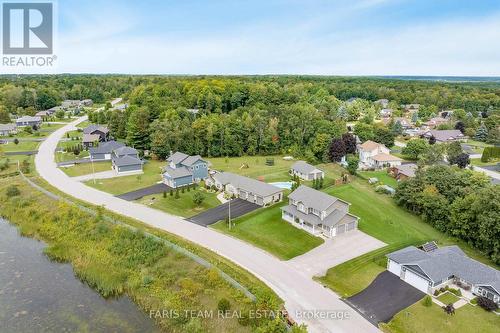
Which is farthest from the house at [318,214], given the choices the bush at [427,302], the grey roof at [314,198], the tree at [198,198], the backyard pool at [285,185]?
the bush at [427,302]

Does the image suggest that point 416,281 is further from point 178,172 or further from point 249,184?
point 178,172

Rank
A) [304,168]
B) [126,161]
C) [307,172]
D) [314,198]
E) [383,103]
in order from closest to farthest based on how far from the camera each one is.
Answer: [314,198], [307,172], [304,168], [126,161], [383,103]

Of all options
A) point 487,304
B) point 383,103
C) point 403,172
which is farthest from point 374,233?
point 383,103

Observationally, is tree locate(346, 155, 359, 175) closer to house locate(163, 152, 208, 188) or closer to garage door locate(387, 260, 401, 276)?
house locate(163, 152, 208, 188)

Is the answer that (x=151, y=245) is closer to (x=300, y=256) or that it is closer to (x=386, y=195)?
(x=300, y=256)

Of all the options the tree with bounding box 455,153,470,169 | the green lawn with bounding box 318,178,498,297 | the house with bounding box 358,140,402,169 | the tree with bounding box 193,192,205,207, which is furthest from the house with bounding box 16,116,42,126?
the tree with bounding box 455,153,470,169

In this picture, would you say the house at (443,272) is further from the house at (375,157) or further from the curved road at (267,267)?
the house at (375,157)

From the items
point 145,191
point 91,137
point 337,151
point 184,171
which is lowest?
point 145,191
